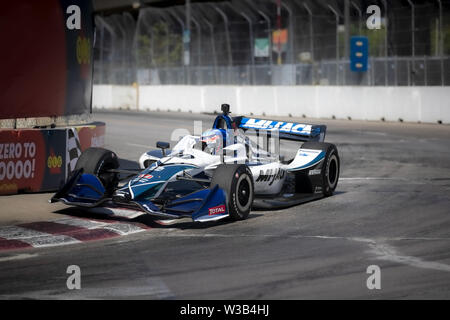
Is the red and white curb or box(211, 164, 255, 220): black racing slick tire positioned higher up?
box(211, 164, 255, 220): black racing slick tire

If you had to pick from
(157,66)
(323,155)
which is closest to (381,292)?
(323,155)

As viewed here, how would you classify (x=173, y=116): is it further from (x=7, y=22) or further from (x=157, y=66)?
(x=7, y=22)

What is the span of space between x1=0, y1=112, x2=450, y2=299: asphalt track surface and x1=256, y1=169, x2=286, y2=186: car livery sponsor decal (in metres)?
0.57

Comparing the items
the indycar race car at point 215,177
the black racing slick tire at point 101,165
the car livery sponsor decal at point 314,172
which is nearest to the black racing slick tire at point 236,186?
the indycar race car at point 215,177

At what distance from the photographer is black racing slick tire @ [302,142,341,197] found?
13.4 meters

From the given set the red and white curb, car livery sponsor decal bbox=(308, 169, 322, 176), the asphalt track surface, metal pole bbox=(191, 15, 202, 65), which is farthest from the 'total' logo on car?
metal pole bbox=(191, 15, 202, 65)

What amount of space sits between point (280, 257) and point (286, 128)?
5170 mm

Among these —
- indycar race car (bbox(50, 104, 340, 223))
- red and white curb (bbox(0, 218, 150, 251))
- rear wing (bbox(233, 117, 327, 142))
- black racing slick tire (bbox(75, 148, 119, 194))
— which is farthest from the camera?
rear wing (bbox(233, 117, 327, 142))

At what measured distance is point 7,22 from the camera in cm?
1362

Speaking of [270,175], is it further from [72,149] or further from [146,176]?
[72,149]

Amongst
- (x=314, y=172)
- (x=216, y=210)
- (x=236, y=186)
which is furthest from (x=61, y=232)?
(x=314, y=172)

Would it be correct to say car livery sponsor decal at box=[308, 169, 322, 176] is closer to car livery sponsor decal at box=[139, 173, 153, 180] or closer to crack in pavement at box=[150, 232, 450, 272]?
car livery sponsor decal at box=[139, 173, 153, 180]

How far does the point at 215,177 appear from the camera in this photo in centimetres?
1113

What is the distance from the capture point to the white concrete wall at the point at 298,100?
2975 cm
